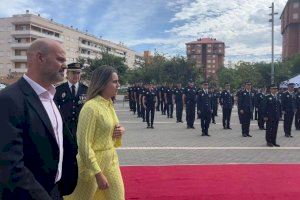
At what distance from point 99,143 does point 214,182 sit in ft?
12.0

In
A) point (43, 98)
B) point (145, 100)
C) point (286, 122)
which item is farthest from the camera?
point (145, 100)

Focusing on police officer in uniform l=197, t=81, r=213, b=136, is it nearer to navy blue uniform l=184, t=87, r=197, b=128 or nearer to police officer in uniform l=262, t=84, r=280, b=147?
navy blue uniform l=184, t=87, r=197, b=128

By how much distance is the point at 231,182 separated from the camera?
6.36 metres

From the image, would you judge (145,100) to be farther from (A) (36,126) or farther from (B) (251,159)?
(A) (36,126)

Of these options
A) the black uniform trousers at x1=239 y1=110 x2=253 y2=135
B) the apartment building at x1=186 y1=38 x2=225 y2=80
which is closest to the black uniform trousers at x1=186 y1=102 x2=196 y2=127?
the black uniform trousers at x1=239 y1=110 x2=253 y2=135

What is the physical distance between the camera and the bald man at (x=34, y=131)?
6.19 ft

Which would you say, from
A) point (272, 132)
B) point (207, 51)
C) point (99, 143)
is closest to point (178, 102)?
point (272, 132)

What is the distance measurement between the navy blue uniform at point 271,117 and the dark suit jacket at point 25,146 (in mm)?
9860

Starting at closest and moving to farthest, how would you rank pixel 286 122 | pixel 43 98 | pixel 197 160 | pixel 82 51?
pixel 43 98 < pixel 197 160 < pixel 286 122 < pixel 82 51

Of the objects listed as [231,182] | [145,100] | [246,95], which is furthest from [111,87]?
[145,100]

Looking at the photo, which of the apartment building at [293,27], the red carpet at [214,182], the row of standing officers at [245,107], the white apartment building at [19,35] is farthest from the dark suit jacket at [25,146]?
the apartment building at [293,27]

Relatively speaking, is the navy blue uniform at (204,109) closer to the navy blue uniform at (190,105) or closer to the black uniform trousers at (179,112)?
the navy blue uniform at (190,105)

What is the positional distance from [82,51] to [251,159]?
317ft

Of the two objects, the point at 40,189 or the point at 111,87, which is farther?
the point at 111,87
